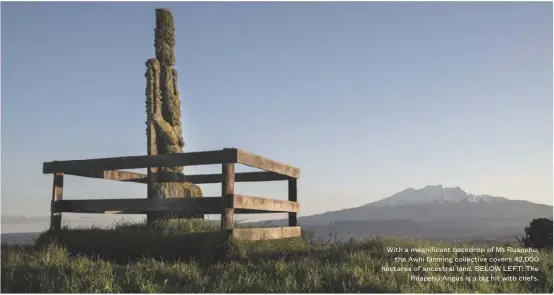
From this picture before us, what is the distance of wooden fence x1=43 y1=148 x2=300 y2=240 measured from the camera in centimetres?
973

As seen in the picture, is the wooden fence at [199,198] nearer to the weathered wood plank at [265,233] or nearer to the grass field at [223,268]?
the weathered wood plank at [265,233]

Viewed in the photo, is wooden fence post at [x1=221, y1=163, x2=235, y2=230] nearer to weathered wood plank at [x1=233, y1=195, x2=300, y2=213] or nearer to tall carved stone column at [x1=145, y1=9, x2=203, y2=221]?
weathered wood plank at [x1=233, y1=195, x2=300, y2=213]

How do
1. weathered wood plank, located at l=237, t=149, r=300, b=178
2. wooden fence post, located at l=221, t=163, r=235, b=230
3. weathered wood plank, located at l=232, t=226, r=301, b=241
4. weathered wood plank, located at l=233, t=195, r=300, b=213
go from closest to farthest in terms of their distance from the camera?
wooden fence post, located at l=221, t=163, r=235, b=230 < weathered wood plank, located at l=232, t=226, r=301, b=241 < weathered wood plank, located at l=233, t=195, r=300, b=213 < weathered wood plank, located at l=237, t=149, r=300, b=178

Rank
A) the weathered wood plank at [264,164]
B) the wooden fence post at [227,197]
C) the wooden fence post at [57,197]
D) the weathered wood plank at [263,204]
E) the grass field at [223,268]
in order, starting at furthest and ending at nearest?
the wooden fence post at [57,197] → the weathered wood plank at [264,164] → the weathered wood plank at [263,204] → the wooden fence post at [227,197] → the grass field at [223,268]

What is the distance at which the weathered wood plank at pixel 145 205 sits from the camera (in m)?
9.85

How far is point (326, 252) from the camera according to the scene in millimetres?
9273

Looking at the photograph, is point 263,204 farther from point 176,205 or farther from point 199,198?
point 176,205

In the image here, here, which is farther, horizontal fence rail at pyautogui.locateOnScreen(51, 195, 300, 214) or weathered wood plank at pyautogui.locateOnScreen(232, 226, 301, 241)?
horizontal fence rail at pyautogui.locateOnScreen(51, 195, 300, 214)

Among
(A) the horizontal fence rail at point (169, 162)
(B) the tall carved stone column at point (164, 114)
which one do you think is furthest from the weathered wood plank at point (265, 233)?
(B) the tall carved stone column at point (164, 114)

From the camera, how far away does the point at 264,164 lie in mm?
11055

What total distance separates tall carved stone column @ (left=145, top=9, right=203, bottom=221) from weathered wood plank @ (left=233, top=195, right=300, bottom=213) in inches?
87.0

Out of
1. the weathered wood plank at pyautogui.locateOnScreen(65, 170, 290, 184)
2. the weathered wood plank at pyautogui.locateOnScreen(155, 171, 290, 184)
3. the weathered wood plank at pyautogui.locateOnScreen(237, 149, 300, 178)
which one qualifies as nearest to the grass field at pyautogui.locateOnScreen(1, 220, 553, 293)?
the weathered wood plank at pyautogui.locateOnScreen(237, 149, 300, 178)

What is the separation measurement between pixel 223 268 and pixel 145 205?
3055mm

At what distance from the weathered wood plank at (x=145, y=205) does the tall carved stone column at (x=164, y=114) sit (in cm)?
162
